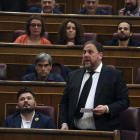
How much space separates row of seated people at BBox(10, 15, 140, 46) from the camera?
3598 millimetres

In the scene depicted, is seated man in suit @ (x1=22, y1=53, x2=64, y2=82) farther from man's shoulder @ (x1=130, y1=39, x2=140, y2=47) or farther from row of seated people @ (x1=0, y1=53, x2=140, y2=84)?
man's shoulder @ (x1=130, y1=39, x2=140, y2=47)

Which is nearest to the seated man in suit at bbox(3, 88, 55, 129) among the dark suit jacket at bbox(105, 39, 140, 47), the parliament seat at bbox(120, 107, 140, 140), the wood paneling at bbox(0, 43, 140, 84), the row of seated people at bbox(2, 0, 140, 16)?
the parliament seat at bbox(120, 107, 140, 140)

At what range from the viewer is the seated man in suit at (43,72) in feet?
10.1

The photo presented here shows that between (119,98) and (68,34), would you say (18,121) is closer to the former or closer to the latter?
(119,98)

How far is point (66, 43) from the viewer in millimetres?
3637

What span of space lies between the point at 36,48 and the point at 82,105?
1.13 metres

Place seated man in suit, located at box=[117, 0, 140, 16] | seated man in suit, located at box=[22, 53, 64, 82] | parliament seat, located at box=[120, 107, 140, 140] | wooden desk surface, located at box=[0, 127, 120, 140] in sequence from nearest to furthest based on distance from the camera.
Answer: wooden desk surface, located at box=[0, 127, 120, 140], parliament seat, located at box=[120, 107, 140, 140], seated man in suit, located at box=[22, 53, 64, 82], seated man in suit, located at box=[117, 0, 140, 16]

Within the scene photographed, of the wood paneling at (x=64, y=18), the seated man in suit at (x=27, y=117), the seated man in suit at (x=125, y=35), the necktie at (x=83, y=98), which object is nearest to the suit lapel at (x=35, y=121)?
the seated man in suit at (x=27, y=117)

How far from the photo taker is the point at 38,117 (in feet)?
8.63

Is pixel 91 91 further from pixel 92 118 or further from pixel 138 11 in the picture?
pixel 138 11

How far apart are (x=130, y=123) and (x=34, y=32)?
127 centimetres

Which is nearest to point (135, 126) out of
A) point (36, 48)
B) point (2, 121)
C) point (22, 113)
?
point (22, 113)

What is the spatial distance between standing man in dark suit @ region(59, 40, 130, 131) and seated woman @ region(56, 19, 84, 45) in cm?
119

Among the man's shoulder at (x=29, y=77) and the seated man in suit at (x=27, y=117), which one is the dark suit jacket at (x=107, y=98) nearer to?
the seated man in suit at (x=27, y=117)
